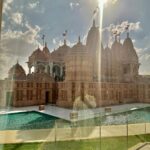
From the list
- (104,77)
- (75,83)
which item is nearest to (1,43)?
(75,83)

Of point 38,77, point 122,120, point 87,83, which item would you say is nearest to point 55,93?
point 38,77

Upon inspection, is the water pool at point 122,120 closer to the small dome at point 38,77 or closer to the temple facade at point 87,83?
the temple facade at point 87,83

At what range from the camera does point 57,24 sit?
74.8 inches

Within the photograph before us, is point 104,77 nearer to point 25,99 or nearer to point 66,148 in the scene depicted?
point 25,99

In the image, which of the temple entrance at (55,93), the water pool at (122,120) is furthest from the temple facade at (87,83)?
the water pool at (122,120)

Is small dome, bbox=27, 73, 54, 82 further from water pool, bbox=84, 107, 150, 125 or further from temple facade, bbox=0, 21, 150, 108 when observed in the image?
water pool, bbox=84, 107, 150, 125

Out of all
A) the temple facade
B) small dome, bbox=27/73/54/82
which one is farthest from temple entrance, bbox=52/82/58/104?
small dome, bbox=27/73/54/82

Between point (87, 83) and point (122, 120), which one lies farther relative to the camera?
point (87, 83)

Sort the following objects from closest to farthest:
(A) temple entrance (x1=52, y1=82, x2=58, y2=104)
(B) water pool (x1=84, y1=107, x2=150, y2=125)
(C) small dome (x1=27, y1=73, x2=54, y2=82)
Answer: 1. (B) water pool (x1=84, y1=107, x2=150, y2=125)
2. (C) small dome (x1=27, y1=73, x2=54, y2=82)
3. (A) temple entrance (x1=52, y1=82, x2=58, y2=104)

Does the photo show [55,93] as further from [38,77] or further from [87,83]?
[87,83]

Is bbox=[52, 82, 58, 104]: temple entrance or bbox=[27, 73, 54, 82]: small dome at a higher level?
bbox=[27, 73, 54, 82]: small dome

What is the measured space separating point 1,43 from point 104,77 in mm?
8863

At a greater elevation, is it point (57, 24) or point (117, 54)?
point (117, 54)

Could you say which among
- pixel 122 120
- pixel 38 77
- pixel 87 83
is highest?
pixel 38 77
